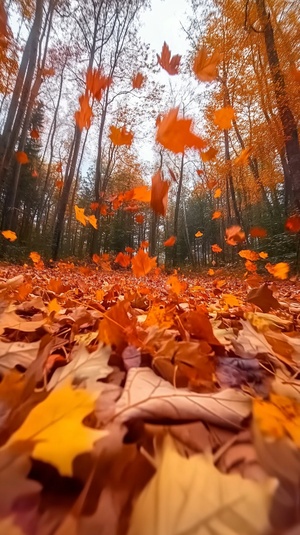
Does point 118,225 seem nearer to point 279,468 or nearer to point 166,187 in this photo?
point 166,187

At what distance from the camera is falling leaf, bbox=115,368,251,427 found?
1.43ft

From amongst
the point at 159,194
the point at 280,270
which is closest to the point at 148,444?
the point at 159,194

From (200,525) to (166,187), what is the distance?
5.70 ft

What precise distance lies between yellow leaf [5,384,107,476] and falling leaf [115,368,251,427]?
63mm

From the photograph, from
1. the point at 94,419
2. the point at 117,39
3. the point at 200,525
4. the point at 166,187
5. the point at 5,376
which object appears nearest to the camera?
the point at 200,525

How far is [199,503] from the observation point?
0.28 m

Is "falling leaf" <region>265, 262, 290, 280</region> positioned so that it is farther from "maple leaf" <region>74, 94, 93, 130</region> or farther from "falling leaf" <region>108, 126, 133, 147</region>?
"falling leaf" <region>108, 126, 133, 147</region>

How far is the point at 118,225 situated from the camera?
65.0ft

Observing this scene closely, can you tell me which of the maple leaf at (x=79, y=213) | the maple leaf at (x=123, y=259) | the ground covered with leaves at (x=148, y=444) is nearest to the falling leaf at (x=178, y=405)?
the ground covered with leaves at (x=148, y=444)

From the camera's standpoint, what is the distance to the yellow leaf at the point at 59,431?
333 mm

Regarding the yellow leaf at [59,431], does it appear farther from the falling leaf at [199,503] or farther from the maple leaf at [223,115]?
the maple leaf at [223,115]

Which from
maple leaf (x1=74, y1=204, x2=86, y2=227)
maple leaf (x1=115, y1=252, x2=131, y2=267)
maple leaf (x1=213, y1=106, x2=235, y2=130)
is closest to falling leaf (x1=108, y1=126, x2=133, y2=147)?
maple leaf (x1=74, y1=204, x2=86, y2=227)

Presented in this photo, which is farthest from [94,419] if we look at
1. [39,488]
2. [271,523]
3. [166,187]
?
[166,187]

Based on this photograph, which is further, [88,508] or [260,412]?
[260,412]
